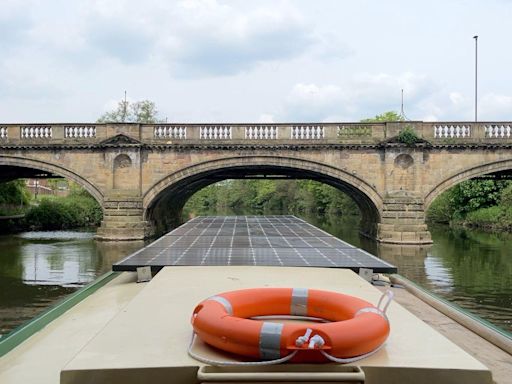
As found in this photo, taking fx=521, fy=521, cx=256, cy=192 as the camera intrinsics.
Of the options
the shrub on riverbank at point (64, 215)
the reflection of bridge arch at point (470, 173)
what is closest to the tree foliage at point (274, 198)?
the shrub on riverbank at point (64, 215)

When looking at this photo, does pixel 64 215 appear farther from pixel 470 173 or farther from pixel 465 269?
pixel 465 269

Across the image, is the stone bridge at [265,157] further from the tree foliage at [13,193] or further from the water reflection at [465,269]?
the tree foliage at [13,193]

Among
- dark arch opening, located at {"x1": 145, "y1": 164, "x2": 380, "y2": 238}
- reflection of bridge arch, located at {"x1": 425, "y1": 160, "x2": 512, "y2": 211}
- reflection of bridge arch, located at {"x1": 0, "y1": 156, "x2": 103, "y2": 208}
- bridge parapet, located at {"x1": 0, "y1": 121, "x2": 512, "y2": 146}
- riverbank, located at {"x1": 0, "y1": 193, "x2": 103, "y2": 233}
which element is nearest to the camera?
reflection of bridge arch, located at {"x1": 425, "y1": 160, "x2": 512, "y2": 211}

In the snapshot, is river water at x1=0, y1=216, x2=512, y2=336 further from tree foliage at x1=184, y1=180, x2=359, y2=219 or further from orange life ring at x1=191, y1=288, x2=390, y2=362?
tree foliage at x1=184, y1=180, x2=359, y2=219

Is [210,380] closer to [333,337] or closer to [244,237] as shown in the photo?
[333,337]

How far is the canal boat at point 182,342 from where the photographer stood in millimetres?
2104

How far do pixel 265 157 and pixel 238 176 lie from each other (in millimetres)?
5954

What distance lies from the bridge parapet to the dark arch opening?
1.15 metres

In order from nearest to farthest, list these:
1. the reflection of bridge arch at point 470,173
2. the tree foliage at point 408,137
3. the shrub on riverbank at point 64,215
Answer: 1. the tree foliage at point 408,137
2. the reflection of bridge arch at point 470,173
3. the shrub on riverbank at point 64,215

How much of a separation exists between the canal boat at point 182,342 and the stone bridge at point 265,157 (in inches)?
482

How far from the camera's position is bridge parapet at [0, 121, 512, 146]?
57.8 ft

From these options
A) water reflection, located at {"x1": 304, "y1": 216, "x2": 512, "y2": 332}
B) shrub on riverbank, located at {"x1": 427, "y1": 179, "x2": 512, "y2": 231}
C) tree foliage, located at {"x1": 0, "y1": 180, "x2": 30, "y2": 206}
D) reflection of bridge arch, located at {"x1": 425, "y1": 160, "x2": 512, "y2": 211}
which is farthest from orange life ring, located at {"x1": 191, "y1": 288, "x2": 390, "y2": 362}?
tree foliage, located at {"x1": 0, "y1": 180, "x2": 30, "y2": 206}

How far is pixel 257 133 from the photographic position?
18.1m

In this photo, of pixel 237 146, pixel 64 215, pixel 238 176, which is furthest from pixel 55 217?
pixel 237 146
